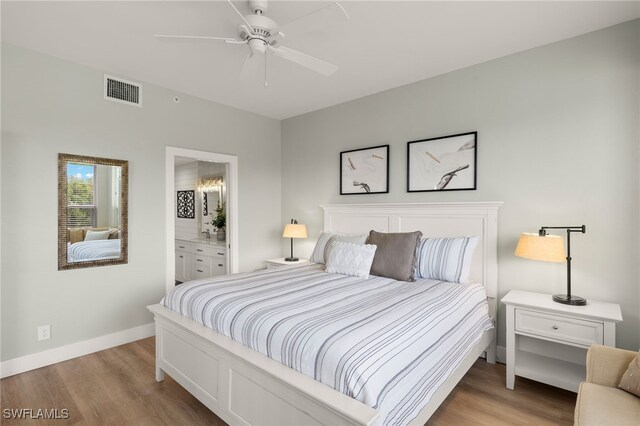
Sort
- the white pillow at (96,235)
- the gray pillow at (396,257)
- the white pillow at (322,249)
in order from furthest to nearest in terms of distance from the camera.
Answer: the white pillow at (322,249) → the white pillow at (96,235) → the gray pillow at (396,257)

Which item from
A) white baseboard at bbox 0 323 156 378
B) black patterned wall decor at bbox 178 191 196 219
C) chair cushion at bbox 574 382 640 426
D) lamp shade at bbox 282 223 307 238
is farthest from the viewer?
black patterned wall decor at bbox 178 191 196 219

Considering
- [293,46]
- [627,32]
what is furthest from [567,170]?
[293,46]

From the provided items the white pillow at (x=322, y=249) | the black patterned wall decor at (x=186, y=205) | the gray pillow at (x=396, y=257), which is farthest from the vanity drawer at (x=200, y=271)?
the gray pillow at (x=396, y=257)

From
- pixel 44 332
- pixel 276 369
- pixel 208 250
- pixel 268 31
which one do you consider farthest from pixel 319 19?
pixel 208 250

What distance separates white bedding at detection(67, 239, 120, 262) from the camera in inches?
117

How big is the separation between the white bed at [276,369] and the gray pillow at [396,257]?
0.52m

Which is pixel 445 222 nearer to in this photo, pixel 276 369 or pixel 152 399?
pixel 276 369

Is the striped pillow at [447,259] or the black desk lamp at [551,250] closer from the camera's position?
the black desk lamp at [551,250]

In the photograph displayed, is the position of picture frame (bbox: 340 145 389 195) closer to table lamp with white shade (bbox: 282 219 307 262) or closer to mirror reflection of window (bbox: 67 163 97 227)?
table lamp with white shade (bbox: 282 219 307 262)

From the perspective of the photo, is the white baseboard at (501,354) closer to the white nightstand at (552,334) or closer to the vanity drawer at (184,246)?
the white nightstand at (552,334)

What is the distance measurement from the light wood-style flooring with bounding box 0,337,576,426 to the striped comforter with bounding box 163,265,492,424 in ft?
1.43

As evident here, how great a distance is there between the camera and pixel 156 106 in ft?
11.5

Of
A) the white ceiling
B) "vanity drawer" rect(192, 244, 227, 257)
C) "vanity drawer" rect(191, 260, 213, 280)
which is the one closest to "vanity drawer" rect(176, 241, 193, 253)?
"vanity drawer" rect(192, 244, 227, 257)

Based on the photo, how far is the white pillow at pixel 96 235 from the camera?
3045mm
